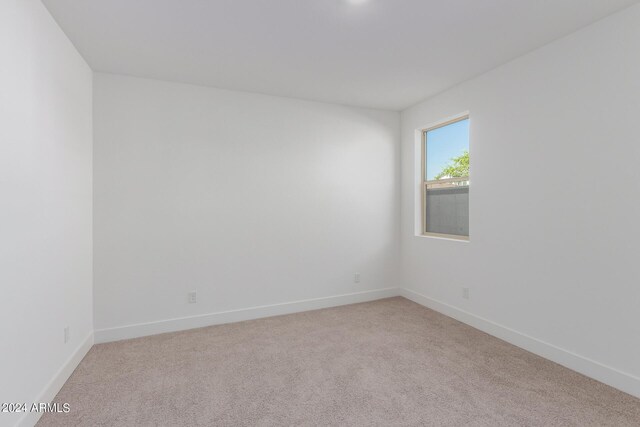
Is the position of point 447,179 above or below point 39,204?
above

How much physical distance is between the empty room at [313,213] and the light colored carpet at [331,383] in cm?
2

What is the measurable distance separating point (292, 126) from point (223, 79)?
944 mm

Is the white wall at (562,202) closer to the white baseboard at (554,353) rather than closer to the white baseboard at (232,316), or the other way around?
the white baseboard at (554,353)

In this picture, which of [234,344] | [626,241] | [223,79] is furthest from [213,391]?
[626,241]

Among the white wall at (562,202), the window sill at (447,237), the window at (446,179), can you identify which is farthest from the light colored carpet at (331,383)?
the window at (446,179)

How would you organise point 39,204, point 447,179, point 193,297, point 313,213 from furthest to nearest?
point 313,213
point 447,179
point 193,297
point 39,204

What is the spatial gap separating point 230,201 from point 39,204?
1739mm

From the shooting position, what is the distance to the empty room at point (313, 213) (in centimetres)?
198

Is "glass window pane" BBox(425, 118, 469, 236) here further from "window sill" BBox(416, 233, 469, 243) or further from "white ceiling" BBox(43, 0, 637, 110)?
"white ceiling" BBox(43, 0, 637, 110)

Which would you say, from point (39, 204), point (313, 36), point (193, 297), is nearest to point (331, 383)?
point (193, 297)

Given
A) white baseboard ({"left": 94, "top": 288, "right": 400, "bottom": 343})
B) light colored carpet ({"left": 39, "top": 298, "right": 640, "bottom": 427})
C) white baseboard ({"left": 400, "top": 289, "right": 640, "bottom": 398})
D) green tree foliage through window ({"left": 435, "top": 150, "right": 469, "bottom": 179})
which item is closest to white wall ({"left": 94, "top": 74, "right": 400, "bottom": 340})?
white baseboard ({"left": 94, "top": 288, "right": 400, "bottom": 343})

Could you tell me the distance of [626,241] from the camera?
2146 millimetres

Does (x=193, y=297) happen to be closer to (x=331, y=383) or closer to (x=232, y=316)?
(x=232, y=316)

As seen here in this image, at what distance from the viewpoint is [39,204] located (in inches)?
77.3
